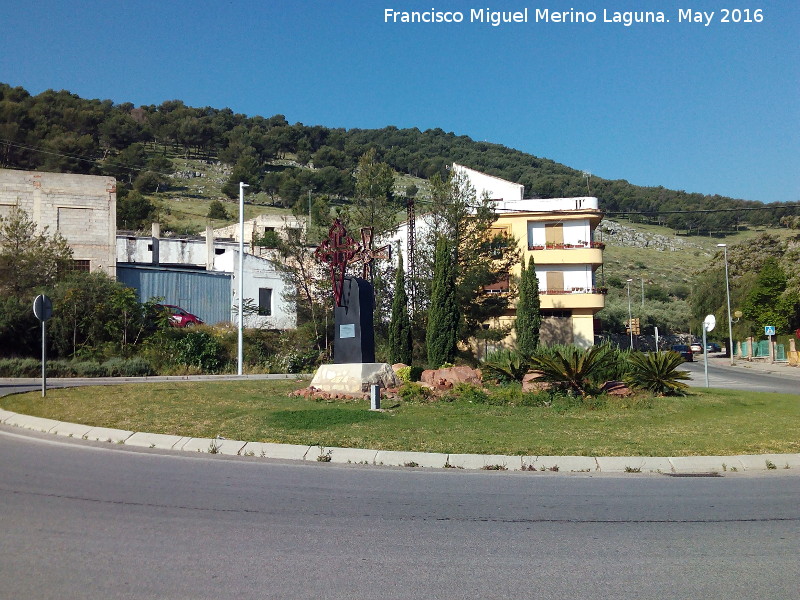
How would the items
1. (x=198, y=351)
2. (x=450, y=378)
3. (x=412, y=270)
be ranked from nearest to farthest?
(x=450, y=378)
(x=198, y=351)
(x=412, y=270)

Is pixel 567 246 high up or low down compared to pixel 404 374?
up

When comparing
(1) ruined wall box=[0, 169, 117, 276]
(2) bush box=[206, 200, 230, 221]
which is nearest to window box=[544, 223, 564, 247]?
(1) ruined wall box=[0, 169, 117, 276]

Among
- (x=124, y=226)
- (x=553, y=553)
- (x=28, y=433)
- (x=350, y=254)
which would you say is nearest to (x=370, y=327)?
(x=350, y=254)

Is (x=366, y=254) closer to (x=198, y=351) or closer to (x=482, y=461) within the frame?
(x=482, y=461)

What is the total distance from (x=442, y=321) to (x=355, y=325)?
8736mm

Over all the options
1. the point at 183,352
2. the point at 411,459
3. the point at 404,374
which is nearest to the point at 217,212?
the point at 183,352

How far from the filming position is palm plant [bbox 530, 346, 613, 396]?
1900 centimetres

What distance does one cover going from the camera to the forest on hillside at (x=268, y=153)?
8931 cm

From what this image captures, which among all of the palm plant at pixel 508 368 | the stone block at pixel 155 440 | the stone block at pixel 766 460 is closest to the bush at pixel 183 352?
the palm plant at pixel 508 368

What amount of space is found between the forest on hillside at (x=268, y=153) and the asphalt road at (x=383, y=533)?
8200 cm

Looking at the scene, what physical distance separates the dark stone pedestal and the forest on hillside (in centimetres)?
7236

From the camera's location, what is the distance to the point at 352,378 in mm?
20531

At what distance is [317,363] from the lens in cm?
3438

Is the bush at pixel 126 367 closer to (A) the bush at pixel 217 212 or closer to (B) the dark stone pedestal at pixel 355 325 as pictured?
(B) the dark stone pedestal at pixel 355 325
